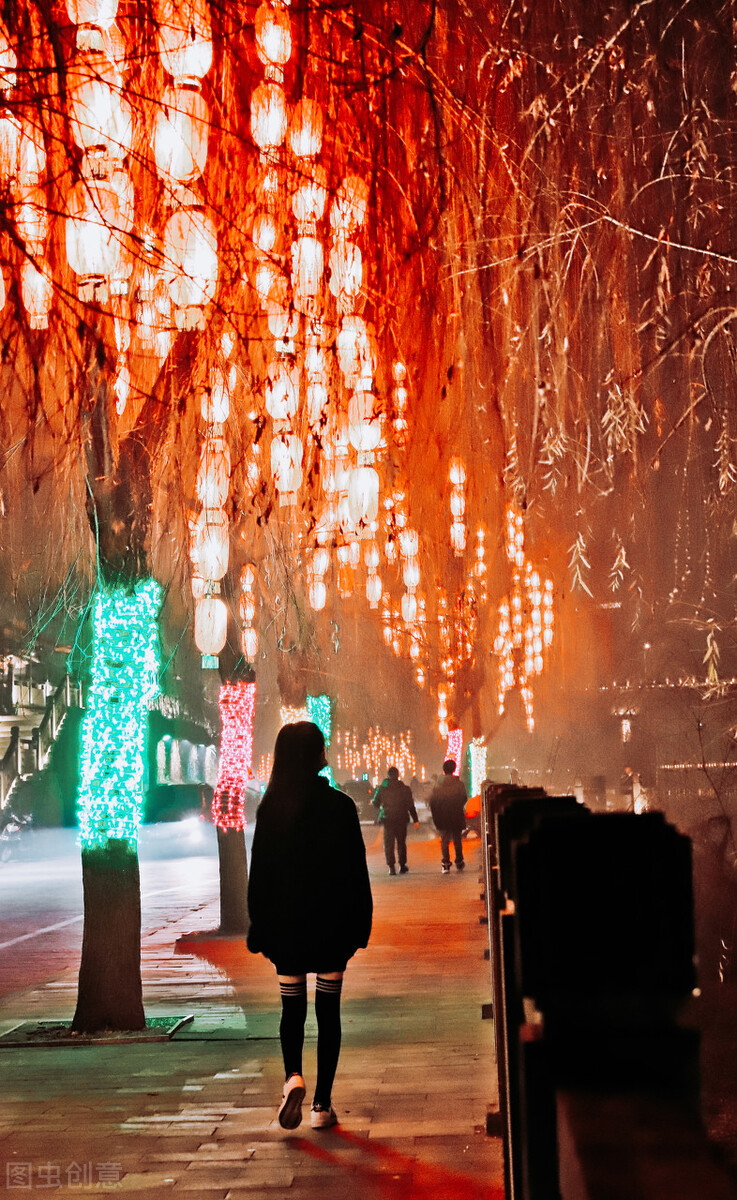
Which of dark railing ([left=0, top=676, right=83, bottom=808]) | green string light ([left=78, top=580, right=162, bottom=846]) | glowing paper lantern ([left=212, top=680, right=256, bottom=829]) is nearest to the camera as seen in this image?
green string light ([left=78, top=580, right=162, bottom=846])

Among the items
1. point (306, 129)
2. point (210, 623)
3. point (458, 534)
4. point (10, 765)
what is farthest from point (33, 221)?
point (10, 765)

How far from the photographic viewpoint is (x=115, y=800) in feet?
29.4

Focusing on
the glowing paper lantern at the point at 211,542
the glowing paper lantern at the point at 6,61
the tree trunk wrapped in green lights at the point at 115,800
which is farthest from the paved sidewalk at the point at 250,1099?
the glowing paper lantern at the point at 6,61

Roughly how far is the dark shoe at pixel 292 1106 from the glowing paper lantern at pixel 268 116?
175 inches

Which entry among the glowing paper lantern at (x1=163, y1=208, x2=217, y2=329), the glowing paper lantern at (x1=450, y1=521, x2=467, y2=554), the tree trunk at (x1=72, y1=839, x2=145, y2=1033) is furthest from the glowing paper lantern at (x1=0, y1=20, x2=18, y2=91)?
the glowing paper lantern at (x1=450, y1=521, x2=467, y2=554)

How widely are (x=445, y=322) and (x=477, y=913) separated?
34.3 ft

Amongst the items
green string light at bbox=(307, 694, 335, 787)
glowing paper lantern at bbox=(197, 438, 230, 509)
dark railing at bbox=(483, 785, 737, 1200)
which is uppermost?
glowing paper lantern at bbox=(197, 438, 230, 509)

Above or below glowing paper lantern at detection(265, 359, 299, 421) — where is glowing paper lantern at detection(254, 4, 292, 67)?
above

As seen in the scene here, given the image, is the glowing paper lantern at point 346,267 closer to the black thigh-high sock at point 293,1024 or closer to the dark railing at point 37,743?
the black thigh-high sock at point 293,1024

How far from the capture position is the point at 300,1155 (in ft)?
18.2

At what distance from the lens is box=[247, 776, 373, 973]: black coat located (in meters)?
5.86

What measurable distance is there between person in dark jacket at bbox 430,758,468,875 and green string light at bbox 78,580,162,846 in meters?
11.5

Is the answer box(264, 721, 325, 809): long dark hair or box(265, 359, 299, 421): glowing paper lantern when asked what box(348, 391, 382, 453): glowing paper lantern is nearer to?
box(265, 359, 299, 421): glowing paper lantern

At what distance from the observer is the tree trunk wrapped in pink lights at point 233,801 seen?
13633mm
